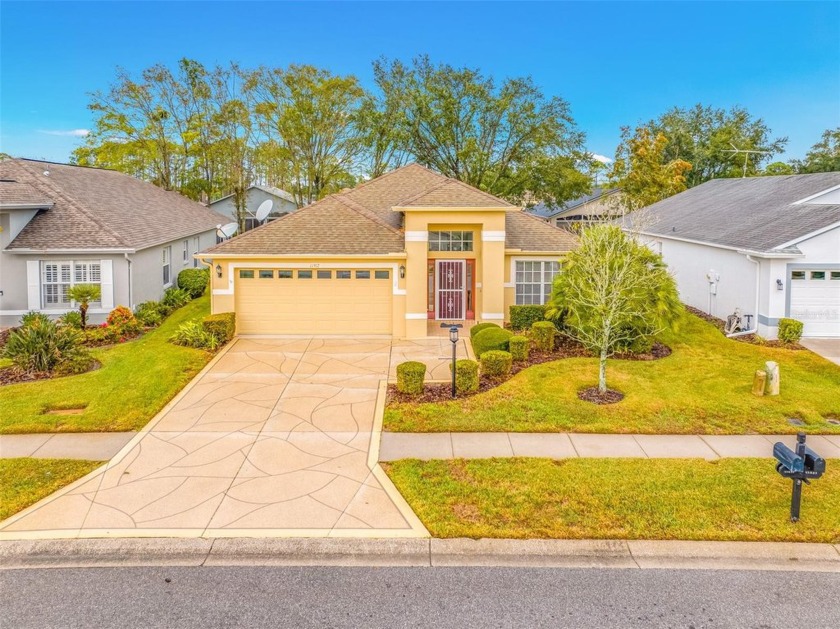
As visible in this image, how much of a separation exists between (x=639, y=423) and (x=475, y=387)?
3297 millimetres

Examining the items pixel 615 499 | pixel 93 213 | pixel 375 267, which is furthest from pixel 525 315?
pixel 93 213

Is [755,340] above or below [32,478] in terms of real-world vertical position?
above

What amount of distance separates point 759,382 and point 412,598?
30.5 feet

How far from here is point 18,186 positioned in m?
19.2

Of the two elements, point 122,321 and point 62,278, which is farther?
point 62,278

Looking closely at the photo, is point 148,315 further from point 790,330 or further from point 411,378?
point 790,330

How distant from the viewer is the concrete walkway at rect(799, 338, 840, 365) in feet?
47.3

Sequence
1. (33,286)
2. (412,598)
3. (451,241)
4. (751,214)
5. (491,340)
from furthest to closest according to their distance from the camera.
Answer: (751,214) < (451,241) < (33,286) < (491,340) < (412,598)

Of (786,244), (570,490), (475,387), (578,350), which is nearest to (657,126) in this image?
(786,244)

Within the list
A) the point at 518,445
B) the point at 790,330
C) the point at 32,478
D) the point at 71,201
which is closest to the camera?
the point at 32,478

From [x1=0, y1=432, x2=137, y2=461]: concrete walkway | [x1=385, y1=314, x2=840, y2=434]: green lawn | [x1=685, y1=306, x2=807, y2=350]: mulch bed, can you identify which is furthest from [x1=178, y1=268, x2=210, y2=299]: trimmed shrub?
[x1=685, y1=306, x2=807, y2=350]: mulch bed

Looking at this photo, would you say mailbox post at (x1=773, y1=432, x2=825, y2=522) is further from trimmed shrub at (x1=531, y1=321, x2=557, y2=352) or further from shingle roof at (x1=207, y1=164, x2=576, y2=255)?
shingle roof at (x1=207, y1=164, x2=576, y2=255)

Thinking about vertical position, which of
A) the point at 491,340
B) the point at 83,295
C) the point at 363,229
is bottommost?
the point at 491,340

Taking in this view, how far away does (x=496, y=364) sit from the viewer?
1274 cm
